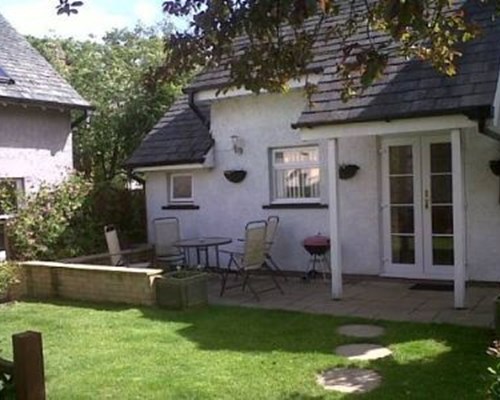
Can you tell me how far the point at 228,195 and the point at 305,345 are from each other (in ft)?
21.5

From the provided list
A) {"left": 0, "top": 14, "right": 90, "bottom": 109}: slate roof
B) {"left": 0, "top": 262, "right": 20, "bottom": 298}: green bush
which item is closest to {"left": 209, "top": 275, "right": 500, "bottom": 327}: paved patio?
{"left": 0, "top": 262, "right": 20, "bottom": 298}: green bush

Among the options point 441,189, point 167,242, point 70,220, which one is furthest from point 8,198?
point 441,189

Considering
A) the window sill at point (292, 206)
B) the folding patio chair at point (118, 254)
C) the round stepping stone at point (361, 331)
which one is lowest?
the round stepping stone at point (361, 331)

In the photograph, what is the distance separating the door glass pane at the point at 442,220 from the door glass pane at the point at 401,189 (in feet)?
1.62

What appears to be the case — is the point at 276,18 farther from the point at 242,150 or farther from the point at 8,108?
the point at 8,108

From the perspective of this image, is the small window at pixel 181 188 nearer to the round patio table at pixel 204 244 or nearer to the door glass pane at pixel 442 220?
the round patio table at pixel 204 244

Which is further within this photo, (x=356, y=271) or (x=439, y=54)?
(x=356, y=271)

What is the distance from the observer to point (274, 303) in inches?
386

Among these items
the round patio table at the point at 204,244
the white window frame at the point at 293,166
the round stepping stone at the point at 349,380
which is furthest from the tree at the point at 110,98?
the round stepping stone at the point at 349,380

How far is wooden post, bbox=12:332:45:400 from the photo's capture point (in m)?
3.48

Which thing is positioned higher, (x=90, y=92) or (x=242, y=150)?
(x=90, y=92)

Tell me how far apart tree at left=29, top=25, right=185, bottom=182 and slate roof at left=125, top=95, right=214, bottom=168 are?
5.43 metres

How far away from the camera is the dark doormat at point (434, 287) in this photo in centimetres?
1017

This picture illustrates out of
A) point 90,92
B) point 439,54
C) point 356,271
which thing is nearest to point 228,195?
point 356,271
